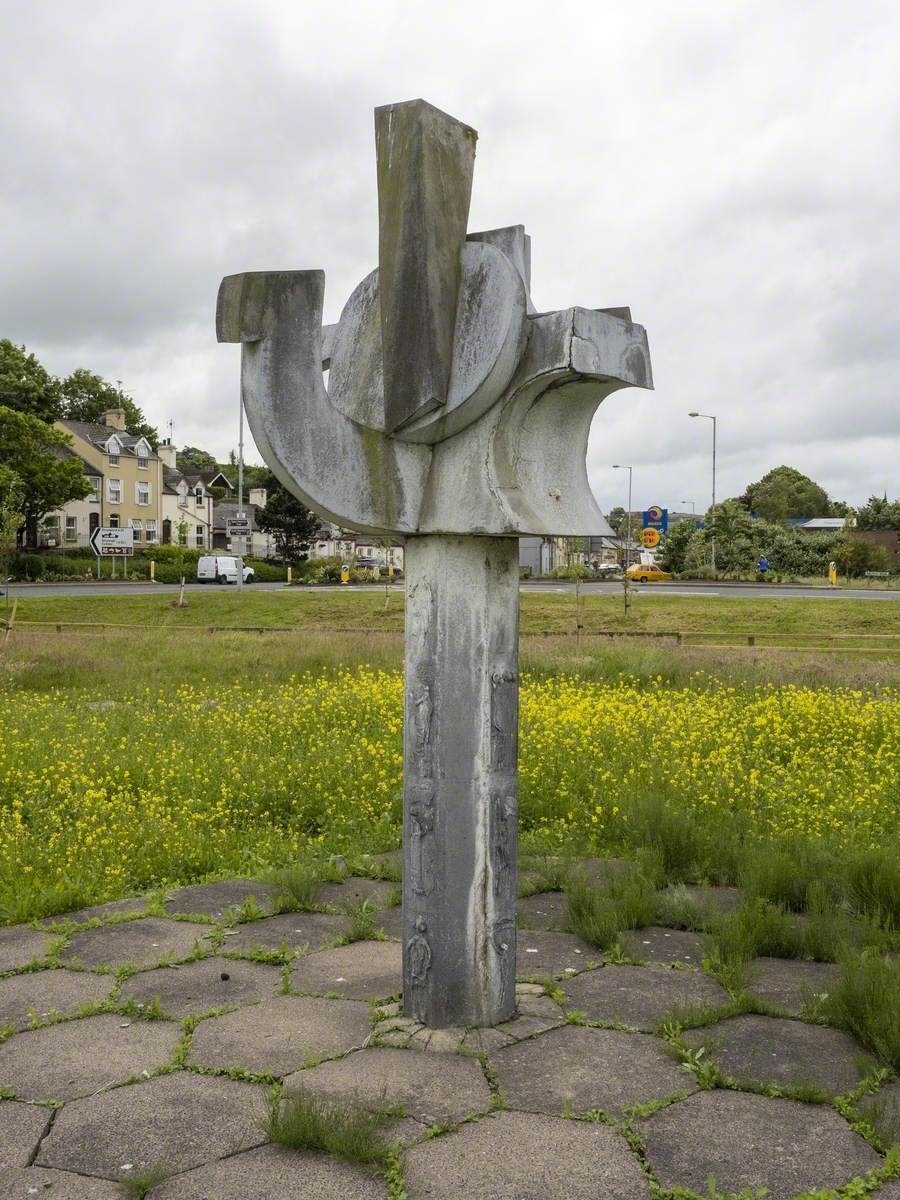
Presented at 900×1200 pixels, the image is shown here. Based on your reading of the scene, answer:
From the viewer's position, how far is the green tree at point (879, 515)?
7125 centimetres

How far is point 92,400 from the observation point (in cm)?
8350

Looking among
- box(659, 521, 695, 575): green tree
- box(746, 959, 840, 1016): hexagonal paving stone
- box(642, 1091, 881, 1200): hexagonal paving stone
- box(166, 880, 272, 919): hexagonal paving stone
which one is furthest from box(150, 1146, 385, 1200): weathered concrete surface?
box(659, 521, 695, 575): green tree

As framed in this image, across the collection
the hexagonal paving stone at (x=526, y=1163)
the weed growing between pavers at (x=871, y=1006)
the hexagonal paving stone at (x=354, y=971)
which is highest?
→ the weed growing between pavers at (x=871, y=1006)

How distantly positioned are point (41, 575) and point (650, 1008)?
160ft

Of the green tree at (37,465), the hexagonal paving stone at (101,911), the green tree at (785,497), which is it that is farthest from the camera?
the green tree at (785,497)

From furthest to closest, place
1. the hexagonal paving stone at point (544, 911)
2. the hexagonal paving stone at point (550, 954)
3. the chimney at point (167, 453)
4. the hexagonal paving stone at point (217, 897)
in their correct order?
the chimney at point (167, 453)
the hexagonal paving stone at point (217, 897)
the hexagonal paving stone at point (544, 911)
the hexagonal paving stone at point (550, 954)

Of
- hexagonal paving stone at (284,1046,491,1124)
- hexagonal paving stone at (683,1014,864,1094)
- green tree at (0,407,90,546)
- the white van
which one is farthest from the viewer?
the white van

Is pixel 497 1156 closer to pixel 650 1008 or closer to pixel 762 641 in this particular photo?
pixel 650 1008

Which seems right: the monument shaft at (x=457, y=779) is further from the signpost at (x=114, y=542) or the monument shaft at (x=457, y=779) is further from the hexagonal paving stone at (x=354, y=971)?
the signpost at (x=114, y=542)

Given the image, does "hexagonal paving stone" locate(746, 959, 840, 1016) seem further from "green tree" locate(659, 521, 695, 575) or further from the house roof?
the house roof

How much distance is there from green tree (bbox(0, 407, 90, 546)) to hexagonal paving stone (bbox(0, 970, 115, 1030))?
45.0 meters

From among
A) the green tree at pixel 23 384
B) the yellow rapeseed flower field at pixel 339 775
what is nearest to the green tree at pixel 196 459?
the green tree at pixel 23 384

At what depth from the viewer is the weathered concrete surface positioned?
2988 millimetres

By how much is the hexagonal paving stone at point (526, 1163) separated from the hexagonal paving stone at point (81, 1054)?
1162 millimetres
